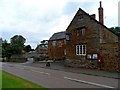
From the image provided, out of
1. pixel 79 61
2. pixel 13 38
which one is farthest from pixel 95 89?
pixel 13 38

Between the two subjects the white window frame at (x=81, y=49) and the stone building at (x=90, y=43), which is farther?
the white window frame at (x=81, y=49)

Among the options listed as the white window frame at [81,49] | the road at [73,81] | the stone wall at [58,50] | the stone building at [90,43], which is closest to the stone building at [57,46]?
the stone wall at [58,50]

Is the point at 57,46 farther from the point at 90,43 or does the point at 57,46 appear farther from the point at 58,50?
the point at 90,43

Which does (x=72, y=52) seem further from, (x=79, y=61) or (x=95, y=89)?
(x=95, y=89)

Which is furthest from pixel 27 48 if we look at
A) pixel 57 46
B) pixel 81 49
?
pixel 81 49

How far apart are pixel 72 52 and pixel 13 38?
11337 centimetres

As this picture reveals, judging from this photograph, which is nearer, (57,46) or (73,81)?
(73,81)

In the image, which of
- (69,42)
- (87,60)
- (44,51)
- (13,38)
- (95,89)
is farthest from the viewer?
(13,38)

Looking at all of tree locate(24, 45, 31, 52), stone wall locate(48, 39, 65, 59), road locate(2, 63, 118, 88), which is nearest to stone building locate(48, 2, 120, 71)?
road locate(2, 63, 118, 88)

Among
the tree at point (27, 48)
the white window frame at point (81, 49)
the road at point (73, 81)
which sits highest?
the tree at point (27, 48)

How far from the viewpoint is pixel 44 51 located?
91.2 metres

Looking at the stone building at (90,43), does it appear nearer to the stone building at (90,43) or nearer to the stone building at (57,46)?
the stone building at (90,43)

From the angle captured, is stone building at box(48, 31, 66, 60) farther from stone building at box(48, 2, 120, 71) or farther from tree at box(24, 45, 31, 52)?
tree at box(24, 45, 31, 52)

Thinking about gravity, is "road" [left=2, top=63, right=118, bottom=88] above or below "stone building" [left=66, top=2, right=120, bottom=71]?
below
